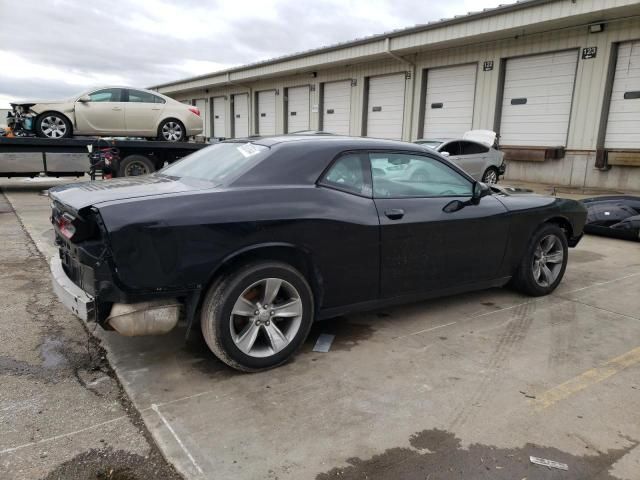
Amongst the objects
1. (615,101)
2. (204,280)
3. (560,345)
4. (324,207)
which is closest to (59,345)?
Result: (204,280)

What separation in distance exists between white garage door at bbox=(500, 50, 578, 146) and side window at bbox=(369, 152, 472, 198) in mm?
13150

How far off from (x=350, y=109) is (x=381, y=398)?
822 inches

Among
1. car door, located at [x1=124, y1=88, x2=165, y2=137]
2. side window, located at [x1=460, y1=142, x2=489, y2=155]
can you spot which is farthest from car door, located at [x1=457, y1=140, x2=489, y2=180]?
car door, located at [x1=124, y1=88, x2=165, y2=137]

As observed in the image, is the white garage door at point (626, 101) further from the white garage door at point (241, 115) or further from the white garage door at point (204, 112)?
the white garage door at point (204, 112)

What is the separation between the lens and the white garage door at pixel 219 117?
110ft

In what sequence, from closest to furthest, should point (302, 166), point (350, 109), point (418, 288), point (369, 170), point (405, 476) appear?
1. point (405, 476)
2. point (302, 166)
3. point (369, 170)
4. point (418, 288)
5. point (350, 109)

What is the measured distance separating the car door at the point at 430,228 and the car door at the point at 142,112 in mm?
10491

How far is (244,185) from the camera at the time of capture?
3.24m

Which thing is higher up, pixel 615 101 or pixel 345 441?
pixel 615 101

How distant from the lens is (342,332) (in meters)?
3.97

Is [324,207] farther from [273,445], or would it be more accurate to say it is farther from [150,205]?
[273,445]

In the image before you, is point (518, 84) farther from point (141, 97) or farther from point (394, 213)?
point (394, 213)

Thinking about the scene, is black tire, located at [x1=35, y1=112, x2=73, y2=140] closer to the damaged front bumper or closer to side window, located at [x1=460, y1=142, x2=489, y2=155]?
side window, located at [x1=460, y1=142, x2=489, y2=155]

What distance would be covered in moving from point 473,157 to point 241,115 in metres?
20.8
